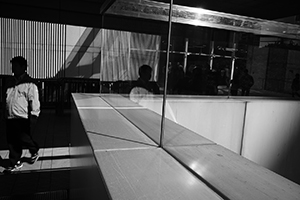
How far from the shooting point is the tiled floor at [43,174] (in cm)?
335

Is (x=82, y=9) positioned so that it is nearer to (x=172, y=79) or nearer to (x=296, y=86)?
(x=172, y=79)

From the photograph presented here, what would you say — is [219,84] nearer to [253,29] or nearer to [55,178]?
[253,29]

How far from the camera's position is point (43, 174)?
3963 mm

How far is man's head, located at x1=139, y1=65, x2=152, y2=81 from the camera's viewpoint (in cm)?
314

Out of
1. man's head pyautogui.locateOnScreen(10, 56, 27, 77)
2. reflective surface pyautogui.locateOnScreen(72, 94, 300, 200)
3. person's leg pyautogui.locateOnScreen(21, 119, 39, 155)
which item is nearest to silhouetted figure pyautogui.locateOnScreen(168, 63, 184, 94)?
reflective surface pyautogui.locateOnScreen(72, 94, 300, 200)

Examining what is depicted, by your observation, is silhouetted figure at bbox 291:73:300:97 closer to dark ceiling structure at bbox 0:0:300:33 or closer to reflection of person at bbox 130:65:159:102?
dark ceiling structure at bbox 0:0:300:33

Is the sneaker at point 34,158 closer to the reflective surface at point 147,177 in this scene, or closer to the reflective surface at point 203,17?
the reflective surface at point 203,17

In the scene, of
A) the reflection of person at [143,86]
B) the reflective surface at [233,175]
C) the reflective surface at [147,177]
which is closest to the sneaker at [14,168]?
the reflection of person at [143,86]

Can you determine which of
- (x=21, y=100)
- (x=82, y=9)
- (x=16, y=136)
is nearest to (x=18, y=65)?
(x=21, y=100)

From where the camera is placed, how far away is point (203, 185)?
89 cm

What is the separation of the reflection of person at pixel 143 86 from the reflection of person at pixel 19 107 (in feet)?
5.95

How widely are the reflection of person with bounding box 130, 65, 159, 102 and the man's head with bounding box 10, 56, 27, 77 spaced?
A: 6.17ft

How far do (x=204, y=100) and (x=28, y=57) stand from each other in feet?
24.6

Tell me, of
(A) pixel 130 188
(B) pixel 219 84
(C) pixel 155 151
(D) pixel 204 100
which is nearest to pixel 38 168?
(D) pixel 204 100
